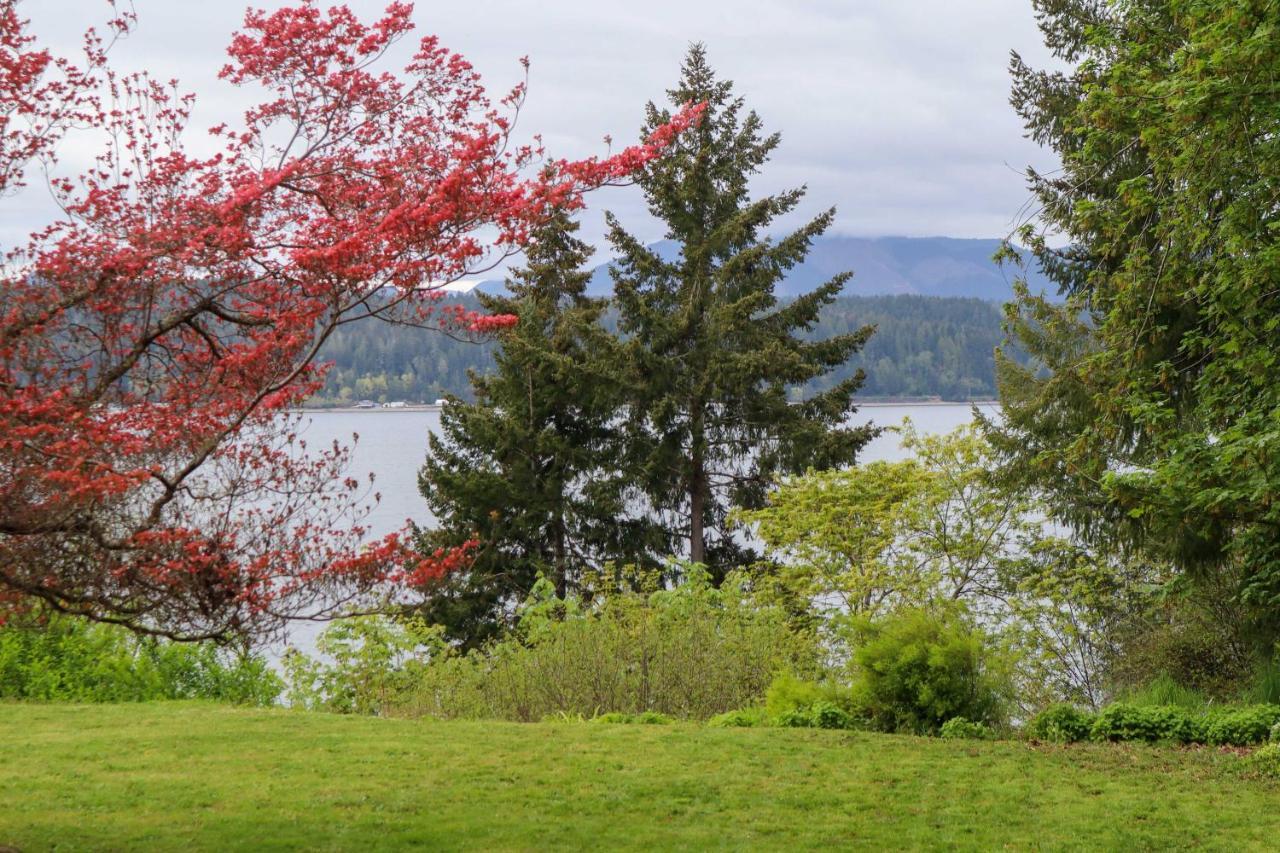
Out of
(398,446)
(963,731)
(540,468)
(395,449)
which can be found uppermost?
(540,468)

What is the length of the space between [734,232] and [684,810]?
1735cm

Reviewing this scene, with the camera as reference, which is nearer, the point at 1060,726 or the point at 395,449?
the point at 1060,726

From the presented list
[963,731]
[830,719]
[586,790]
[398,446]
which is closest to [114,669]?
[586,790]

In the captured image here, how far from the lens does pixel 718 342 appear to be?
913 inches

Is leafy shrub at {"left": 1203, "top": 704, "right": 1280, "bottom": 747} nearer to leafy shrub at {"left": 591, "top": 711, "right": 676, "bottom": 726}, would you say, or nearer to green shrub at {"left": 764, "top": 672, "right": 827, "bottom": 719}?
green shrub at {"left": 764, "top": 672, "right": 827, "bottom": 719}

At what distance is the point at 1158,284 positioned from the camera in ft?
33.2

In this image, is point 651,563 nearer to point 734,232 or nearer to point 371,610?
point 734,232

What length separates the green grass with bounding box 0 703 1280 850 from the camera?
677 cm

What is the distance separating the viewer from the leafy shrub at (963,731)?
32.4ft

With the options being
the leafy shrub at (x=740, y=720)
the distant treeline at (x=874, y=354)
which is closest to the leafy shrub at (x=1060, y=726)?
the leafy shrub at (x=740, y=720)

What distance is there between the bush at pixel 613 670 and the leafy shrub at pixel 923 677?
2117 millimetres

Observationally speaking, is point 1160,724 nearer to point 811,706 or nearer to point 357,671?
point 811,706

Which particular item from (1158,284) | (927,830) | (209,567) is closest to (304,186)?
(209,567)

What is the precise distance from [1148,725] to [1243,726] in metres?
0.74
